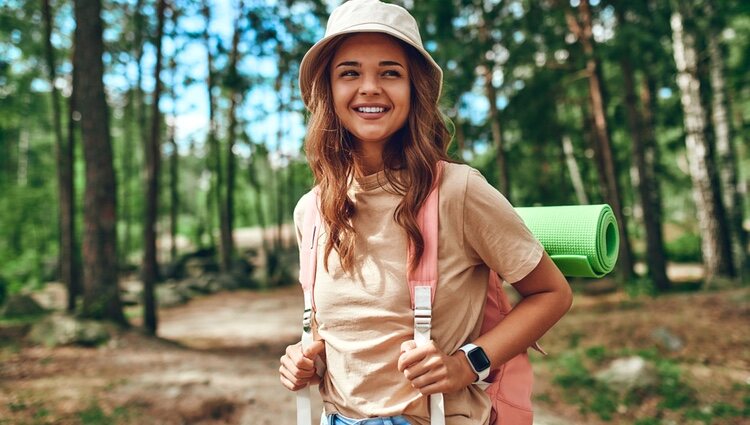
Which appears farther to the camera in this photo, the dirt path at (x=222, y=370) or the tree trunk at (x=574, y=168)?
the tree trunk at (x=574, y=168)

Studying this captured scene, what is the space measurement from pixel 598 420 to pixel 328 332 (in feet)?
17.0

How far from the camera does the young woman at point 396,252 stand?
4.58ft

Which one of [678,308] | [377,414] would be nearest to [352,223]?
[377,414]

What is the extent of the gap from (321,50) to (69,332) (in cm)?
811

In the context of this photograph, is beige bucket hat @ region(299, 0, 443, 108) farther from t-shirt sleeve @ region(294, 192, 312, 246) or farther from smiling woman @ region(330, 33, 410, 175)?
t-shirt sleeve @ region(294, 192, 312, 246)

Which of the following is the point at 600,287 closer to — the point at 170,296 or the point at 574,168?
the point at 574,168

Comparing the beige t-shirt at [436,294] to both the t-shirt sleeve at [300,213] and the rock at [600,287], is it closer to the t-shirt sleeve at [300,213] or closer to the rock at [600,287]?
the t-shirt sleeve at [300,213]

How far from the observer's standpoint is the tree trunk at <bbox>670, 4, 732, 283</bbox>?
1099 cm

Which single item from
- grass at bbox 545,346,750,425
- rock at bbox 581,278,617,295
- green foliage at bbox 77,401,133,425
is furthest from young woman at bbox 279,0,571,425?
rock at bbox 581,278,617,295

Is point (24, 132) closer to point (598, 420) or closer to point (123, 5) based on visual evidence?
point (123, 5)

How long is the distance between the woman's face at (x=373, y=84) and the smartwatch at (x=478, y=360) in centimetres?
66

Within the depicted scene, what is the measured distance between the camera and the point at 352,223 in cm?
156

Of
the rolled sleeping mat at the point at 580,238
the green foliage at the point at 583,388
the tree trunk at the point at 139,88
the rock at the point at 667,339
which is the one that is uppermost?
the tree trunk at the point at 139,88

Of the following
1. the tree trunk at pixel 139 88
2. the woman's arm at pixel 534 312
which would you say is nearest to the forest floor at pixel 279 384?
the woman's arm at pixel 534 312
